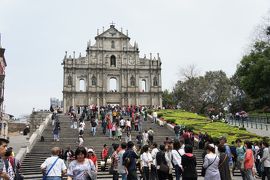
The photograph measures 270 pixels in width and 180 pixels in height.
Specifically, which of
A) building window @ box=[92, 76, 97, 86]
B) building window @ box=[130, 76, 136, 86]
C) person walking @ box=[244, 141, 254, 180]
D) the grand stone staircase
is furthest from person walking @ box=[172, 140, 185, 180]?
building window @ box=[130, 76, 136, 86]

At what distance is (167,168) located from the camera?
390 inches

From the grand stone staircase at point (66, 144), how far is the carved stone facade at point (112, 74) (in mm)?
22614

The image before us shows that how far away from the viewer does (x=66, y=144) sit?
22.1 meters

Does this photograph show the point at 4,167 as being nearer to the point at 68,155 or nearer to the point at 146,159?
the point at 146,159

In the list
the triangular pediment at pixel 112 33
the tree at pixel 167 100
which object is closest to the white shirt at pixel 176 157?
the triangular pediment at pixel 112 33

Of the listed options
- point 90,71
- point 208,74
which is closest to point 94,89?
point 90,71

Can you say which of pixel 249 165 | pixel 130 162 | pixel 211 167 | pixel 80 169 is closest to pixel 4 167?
pixel 80 169

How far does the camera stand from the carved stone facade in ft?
179

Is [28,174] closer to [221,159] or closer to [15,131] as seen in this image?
[221,159]

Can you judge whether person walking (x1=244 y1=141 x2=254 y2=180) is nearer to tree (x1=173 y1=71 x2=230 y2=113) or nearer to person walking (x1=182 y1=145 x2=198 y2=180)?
person walking (x1=182 y1=145 x2=198 y2=180)

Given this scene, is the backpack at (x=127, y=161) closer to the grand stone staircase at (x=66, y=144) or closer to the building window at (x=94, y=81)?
the grand stone staircase at (x=66, y=144)

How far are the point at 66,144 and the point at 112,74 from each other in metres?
34.7

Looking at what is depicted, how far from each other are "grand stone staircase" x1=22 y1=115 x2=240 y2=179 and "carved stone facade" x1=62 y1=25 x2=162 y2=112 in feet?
74.2

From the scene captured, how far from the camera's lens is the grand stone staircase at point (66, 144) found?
16719mm
